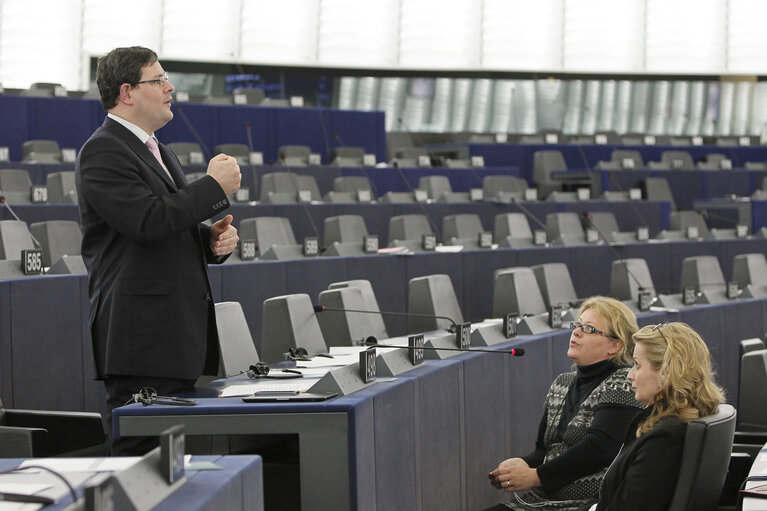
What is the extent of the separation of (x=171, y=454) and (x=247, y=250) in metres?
4.17

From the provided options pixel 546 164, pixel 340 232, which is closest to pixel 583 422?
pixel 340 232

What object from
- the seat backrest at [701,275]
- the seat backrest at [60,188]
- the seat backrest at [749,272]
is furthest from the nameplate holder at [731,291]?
the seat backrest at [60,188]

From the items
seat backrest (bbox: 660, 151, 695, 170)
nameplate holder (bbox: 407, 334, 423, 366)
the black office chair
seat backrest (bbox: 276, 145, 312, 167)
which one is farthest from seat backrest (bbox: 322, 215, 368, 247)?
seat backrest (bbox: 660, 151, 695, 170)

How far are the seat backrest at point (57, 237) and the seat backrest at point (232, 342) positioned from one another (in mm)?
2247

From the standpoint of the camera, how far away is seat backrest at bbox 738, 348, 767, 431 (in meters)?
3.41

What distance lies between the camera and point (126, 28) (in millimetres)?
12195

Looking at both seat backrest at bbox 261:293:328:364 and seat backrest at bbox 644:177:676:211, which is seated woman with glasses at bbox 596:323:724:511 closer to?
seat backrest at bbox 261:293:328:364

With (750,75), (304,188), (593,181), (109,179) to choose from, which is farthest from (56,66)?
(109,179)

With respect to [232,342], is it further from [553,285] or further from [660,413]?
[553,285]

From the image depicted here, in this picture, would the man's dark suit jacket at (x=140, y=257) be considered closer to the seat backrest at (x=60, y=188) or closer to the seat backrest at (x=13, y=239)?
the seat backrest at (x=13, y=239)

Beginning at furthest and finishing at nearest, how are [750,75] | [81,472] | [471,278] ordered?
[750,75] < [471,278] < [81,472]

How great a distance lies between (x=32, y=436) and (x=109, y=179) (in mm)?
812

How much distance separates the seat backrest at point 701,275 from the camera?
20.2 ft

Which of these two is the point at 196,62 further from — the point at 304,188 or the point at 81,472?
the point at 81,472
